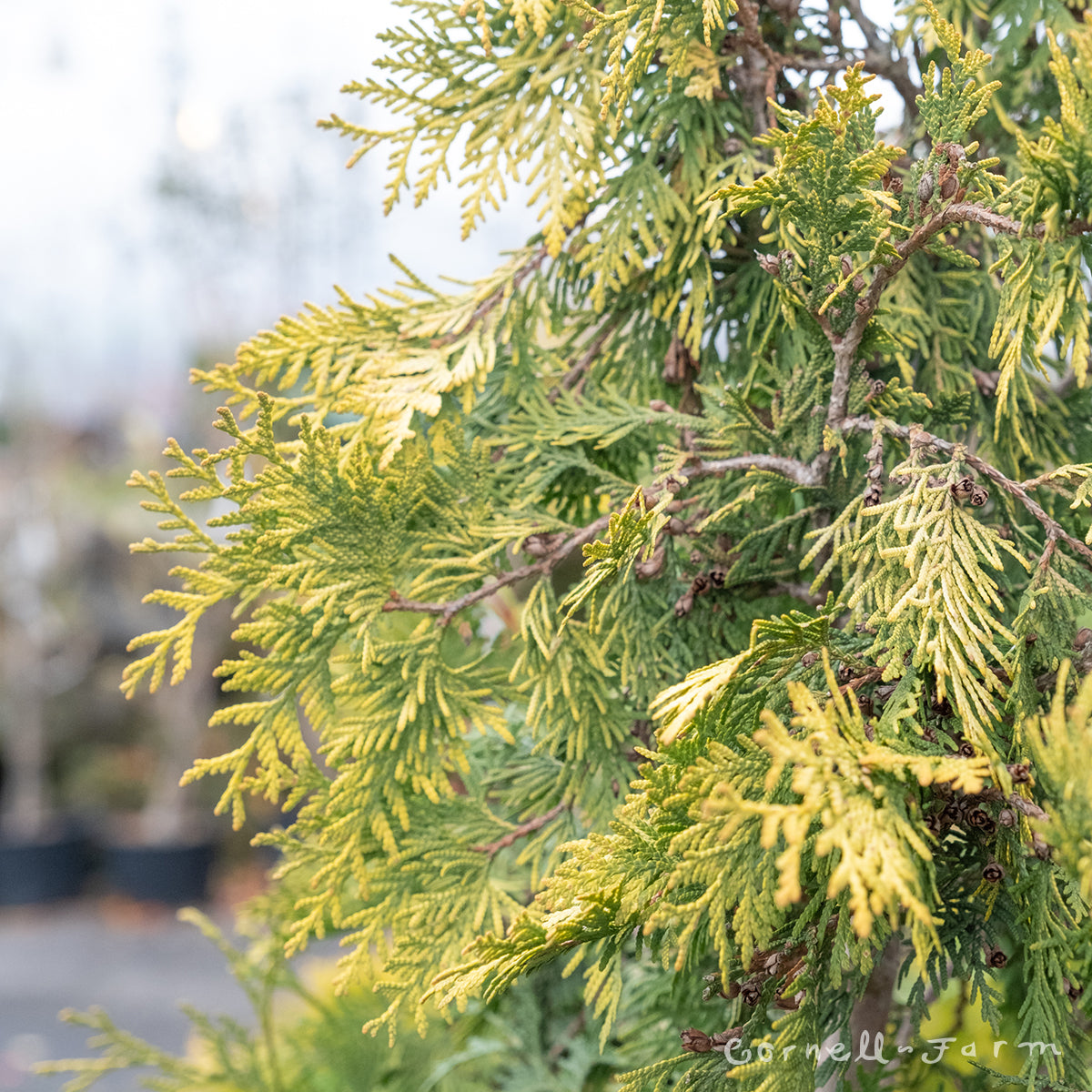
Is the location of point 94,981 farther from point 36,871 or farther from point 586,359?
point 586,359

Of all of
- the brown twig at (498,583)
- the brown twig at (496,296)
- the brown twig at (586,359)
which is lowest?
the brown twig at (498,583)

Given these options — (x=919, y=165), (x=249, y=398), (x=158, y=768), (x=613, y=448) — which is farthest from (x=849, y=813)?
(x=158, y=768)

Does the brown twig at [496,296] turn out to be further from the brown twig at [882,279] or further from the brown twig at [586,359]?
the brown twig at [882,279]

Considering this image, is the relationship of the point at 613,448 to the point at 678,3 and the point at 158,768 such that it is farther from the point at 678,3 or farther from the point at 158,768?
the point at 158,768

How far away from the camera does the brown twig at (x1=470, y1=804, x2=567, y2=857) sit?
3.01 feet

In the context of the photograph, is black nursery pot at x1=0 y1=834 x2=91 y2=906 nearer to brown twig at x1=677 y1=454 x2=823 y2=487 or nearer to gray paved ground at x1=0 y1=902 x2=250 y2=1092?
gray paved ground at x1=0 y1=902 x2=250 y2=1092

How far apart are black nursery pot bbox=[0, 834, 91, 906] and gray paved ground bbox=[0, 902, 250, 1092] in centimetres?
7

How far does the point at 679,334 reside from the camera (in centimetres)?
91

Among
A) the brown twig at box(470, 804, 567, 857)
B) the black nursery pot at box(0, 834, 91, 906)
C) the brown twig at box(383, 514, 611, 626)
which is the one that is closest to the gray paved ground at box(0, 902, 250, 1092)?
the black nursery pot at box(0, 834, 91, 906)

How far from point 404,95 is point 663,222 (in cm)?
30

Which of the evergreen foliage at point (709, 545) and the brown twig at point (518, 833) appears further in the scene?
the brown twig at point (518, 833)

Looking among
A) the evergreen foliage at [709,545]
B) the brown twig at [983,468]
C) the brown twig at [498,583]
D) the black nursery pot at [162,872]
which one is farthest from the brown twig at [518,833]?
the black nursery pot at [162,872]

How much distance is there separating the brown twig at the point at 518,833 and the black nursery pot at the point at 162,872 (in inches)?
153

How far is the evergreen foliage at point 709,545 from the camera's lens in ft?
2.02
